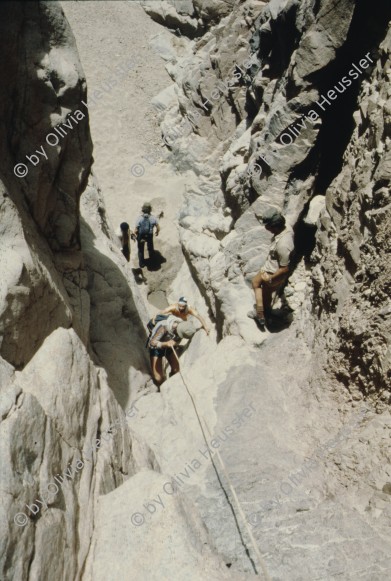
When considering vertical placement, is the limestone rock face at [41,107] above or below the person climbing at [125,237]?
above

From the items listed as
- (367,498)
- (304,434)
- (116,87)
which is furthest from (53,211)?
(116,87)

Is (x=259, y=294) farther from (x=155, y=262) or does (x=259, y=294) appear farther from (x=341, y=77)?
(x=155, y=262)

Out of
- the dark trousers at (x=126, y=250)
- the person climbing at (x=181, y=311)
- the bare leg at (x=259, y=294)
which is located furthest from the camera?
the dark trousers at (x=126, y=250)

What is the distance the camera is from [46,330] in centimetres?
477

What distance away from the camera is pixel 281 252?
19.9 feet

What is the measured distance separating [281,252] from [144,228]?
Answer: 15.4 ft

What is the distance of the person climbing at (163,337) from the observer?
7285 millimetres

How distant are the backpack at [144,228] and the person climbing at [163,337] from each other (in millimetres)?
3181

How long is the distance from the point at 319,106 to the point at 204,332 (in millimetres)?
4071

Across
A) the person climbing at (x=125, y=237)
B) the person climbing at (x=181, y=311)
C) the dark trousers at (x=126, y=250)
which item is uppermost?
the person climbing at (x=181, y=311)

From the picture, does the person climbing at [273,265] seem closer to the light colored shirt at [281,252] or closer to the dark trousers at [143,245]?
the light colored shirt at [281,252]

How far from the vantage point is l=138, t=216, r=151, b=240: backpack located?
1000 centimetres

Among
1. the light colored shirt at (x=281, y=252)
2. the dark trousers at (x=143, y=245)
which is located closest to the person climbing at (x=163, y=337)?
the light colored shirt at (x=281, y=252)

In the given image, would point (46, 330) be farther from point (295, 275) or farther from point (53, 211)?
point (295, 275)
